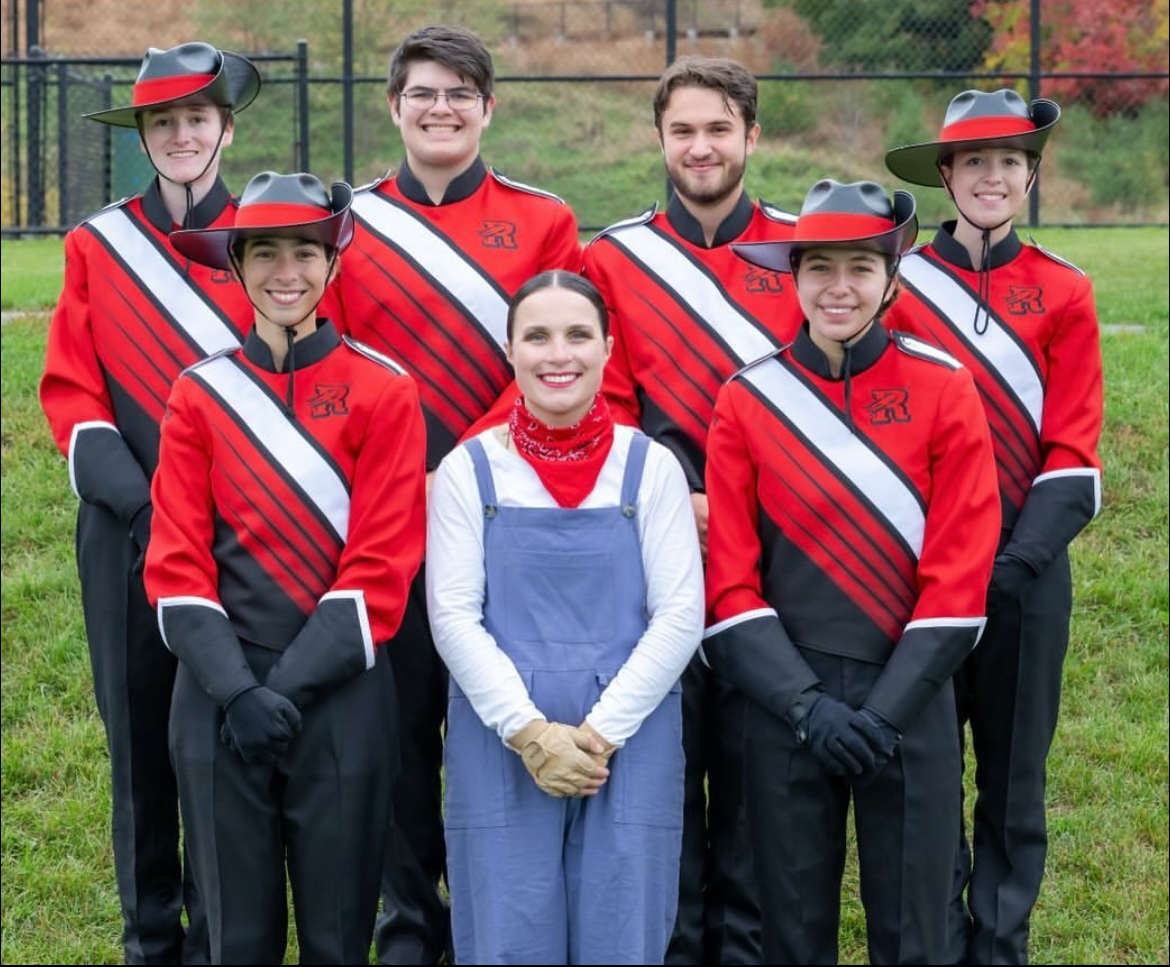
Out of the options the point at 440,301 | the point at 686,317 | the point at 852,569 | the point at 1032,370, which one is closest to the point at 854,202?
the point at 686,317

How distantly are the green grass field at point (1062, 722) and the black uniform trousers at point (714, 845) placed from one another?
0.93 meters

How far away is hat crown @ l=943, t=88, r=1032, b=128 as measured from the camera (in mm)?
4348

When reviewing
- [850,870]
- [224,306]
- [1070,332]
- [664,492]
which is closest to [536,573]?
[664,492]

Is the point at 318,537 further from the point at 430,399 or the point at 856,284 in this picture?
the point at 856,284

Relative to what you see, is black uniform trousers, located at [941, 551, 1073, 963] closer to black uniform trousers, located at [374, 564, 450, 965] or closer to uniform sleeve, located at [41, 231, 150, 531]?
black uniform trousers, located at [374, 564, 450, 965]

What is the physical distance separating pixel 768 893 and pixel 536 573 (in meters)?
0.93

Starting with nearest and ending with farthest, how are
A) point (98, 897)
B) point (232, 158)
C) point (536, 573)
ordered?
point (536, 573) < point (98, 897) < point (232, 158)

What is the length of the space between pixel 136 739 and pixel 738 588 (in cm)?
161

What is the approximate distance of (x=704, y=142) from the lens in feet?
14.5

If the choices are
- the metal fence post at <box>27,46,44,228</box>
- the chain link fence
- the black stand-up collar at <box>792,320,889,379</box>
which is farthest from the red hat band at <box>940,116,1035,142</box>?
the chain link fence

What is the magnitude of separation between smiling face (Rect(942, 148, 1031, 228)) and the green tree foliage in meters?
14.2

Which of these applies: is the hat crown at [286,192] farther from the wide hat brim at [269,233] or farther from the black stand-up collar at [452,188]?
the black stand-up collar at [452,188]

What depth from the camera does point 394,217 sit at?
4574 mm

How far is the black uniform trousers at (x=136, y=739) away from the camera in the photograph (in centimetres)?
437
